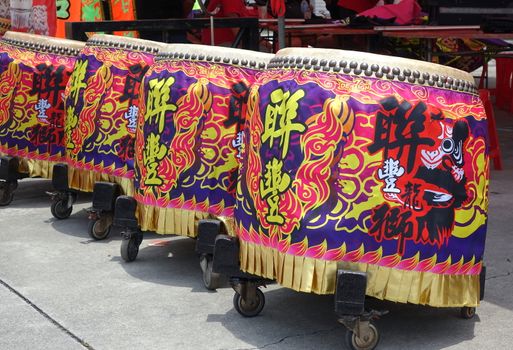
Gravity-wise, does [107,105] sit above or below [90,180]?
above

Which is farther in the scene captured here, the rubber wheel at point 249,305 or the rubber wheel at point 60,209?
the rubber wheel at point 60,209

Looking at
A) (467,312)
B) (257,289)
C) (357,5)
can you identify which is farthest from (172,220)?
(357,5)

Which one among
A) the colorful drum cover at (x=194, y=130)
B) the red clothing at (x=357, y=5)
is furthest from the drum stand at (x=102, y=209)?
the red clothing at (x=357, y=5)

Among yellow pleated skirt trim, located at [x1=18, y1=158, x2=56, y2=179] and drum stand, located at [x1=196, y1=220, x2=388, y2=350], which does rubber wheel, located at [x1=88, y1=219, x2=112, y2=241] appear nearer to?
yellow pleated skirt trim, located at [x1=18, y1=158, x2=56, y2=179]

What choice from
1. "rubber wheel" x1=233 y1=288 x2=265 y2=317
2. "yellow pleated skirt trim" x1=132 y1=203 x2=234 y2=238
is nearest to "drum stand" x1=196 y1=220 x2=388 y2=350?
"rubber wheel" x1=233 y1=288 x2=265 y2=317

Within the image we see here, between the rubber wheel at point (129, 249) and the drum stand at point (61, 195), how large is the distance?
3.33 ft

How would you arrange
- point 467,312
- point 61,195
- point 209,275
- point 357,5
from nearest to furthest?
1. point 467,312
2. point 209,275
3. point 61,195
4. point 357,5

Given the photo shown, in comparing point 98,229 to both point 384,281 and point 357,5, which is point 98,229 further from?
point 357,5

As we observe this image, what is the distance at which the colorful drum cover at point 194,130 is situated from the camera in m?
A: 4.35

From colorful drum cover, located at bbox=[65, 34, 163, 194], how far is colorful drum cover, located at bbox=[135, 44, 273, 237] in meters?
0.65

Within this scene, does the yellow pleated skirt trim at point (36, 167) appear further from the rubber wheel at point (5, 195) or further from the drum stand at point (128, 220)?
the drum stand at point (128, 220)

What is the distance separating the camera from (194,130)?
4.40 meters

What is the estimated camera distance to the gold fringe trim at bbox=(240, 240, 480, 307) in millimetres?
3477

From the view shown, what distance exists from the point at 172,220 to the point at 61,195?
1520 mm
